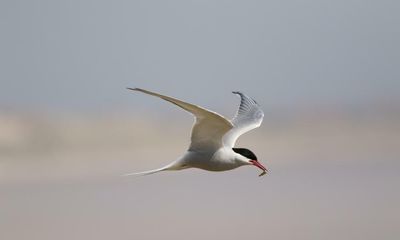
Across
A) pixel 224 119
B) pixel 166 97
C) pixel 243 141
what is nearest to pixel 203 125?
pixel 224 119

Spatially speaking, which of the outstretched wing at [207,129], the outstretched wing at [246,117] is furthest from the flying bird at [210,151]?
the outstretched wing at [246,117]

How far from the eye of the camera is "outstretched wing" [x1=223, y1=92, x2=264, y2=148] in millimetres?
6840

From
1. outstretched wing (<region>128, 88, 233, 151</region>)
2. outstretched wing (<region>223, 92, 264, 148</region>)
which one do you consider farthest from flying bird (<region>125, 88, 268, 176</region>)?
outstretched wing (<region>223, 92, 264, 148</region>)

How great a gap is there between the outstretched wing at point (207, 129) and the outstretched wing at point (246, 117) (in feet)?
2.32

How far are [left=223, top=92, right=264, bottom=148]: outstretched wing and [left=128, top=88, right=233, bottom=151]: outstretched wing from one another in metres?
0.71

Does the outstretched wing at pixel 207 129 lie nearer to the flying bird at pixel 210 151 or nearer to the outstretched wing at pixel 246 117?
the flying bird at pixel 210 151

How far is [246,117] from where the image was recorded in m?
7.19

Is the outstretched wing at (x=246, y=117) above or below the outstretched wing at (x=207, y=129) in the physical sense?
above

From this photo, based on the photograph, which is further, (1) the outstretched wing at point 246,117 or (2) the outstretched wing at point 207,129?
(1) the outstretched wing at point 246,117

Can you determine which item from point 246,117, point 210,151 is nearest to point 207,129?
point 210,151

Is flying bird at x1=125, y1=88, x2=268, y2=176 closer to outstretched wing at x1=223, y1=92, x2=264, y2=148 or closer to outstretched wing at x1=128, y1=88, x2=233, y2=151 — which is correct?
outstretched wing at x1=128, y1=88, x2=233, y2=151

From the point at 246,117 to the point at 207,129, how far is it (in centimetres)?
142

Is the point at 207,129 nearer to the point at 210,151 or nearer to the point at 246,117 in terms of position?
the point at 210,151

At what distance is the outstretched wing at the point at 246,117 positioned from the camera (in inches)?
269
